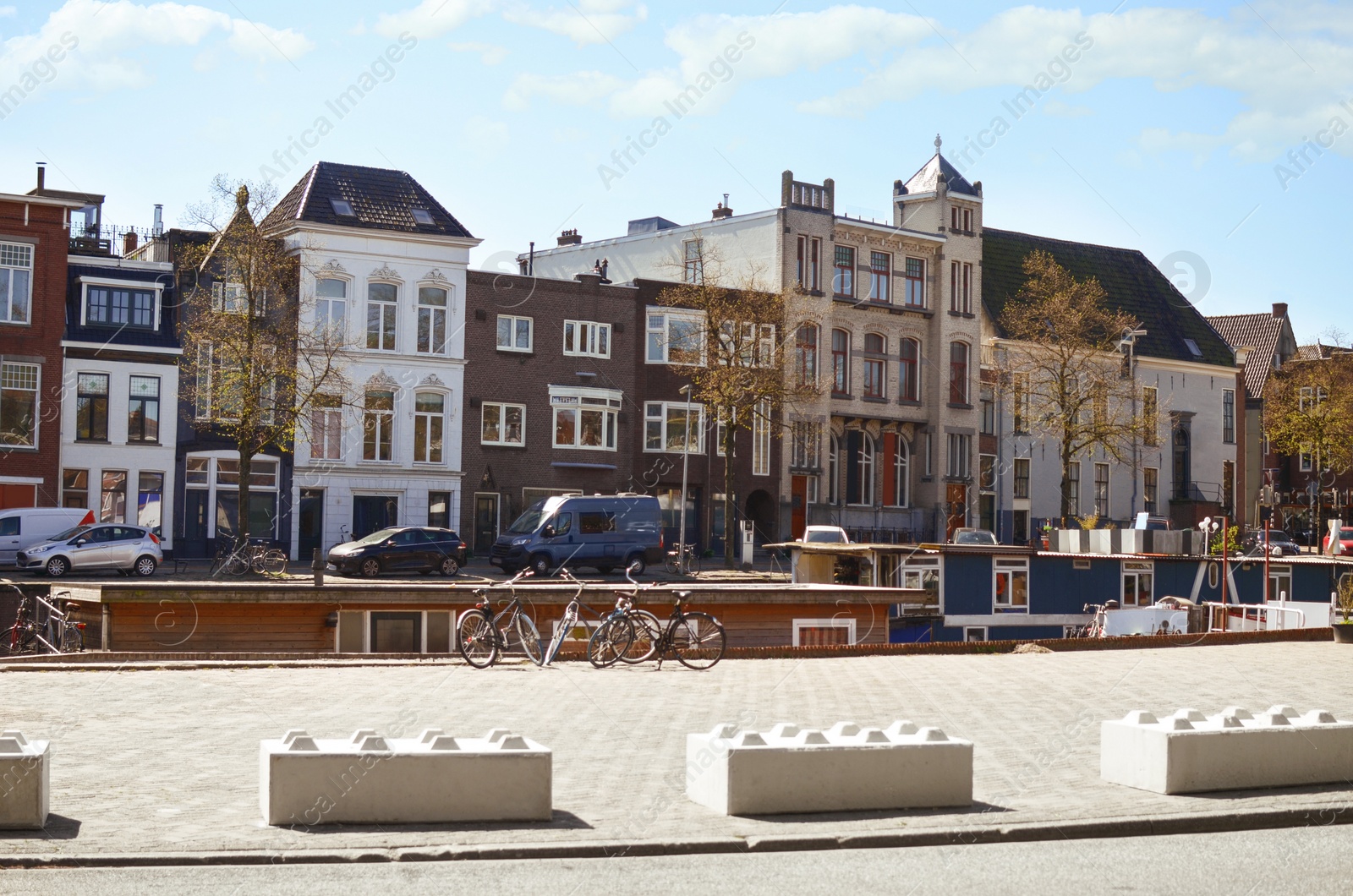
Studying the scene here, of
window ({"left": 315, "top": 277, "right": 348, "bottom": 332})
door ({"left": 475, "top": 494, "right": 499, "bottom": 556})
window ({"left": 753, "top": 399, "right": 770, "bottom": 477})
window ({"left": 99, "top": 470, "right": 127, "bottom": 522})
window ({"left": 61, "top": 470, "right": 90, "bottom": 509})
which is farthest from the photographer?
window ({"left": 753, "top": 399, "right": 770, "bottom": 477})

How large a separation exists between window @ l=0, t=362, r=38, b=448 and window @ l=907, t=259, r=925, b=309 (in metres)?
33.2

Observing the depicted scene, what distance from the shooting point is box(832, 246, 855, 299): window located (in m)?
61.0

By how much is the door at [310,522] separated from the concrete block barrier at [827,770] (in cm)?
3900

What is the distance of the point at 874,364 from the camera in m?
62.4

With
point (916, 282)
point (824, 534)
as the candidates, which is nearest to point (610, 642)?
point (824, 534)

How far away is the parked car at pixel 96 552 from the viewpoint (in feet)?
124

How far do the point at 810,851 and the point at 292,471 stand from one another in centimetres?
4055

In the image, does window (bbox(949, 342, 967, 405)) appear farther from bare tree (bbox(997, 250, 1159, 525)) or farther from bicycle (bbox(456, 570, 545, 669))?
bicycle (bbox(456, 570, 545, 669))

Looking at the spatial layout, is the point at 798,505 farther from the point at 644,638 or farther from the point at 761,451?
the point at 644,638

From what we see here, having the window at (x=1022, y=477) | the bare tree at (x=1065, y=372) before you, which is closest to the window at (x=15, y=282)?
the bare tree at (x=1065, y=372)

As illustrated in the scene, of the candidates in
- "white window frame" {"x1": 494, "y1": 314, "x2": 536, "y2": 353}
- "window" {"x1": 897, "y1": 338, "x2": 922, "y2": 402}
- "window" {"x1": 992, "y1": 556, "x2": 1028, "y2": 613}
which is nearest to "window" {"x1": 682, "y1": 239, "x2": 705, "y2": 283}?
"white window frame" {"x1": 494, "y1": 314, "x2": 536, "y2": 353}

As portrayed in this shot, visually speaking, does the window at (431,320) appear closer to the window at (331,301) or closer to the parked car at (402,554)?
the window at (331,301)

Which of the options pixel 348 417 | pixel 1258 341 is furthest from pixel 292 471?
pixel 1258 341

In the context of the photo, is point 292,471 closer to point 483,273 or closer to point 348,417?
point 348,417
